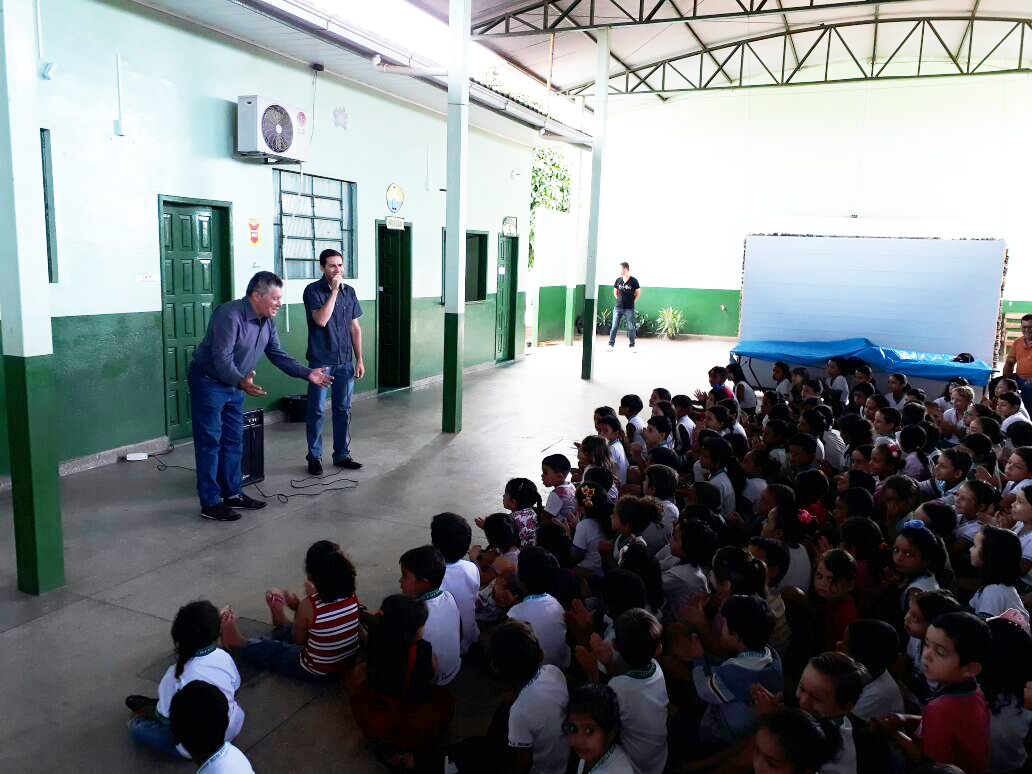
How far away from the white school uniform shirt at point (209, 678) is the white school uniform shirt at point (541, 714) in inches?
36.4

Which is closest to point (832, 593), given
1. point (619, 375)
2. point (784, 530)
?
point (784, 530)

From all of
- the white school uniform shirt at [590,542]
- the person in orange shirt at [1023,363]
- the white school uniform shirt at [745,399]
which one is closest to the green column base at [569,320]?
the white school uniform shirt at [745,399]

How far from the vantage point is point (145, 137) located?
6285mm

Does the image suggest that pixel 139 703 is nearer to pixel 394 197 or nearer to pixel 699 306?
pixel 394 197

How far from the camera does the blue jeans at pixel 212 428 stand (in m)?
5.04

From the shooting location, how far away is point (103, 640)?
3.49m

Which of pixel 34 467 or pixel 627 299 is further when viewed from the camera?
pixel 627 299

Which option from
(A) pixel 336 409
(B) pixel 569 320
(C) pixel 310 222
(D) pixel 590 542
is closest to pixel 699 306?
(B) pixel 569 320

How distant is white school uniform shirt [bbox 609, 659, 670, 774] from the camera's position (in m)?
2.38

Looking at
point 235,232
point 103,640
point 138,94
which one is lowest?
point 103,640

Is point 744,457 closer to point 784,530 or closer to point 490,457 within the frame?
point 784,530

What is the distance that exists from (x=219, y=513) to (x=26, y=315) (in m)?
1.83

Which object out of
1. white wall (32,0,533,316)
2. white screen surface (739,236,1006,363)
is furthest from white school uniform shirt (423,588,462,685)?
white screen surface (739,236,1006,363)

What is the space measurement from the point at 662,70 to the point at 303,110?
1029 centimetres
